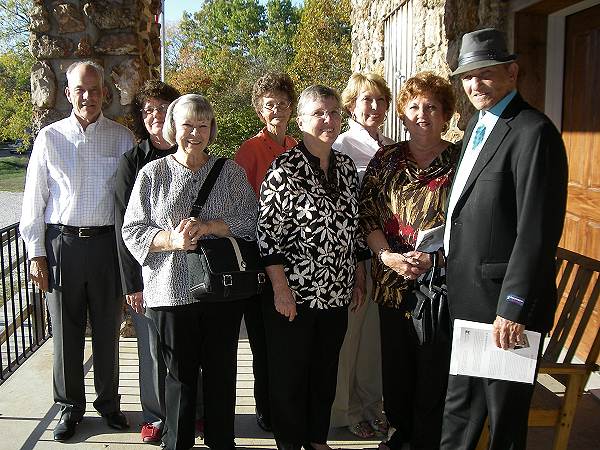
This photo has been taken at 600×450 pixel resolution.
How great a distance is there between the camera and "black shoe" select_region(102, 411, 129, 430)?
3.31m

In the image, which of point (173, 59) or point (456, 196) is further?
point (173, 59)

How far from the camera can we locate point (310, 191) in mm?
2670

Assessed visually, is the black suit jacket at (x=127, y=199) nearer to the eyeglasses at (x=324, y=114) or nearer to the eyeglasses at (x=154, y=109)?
the eyeglasses at (x=154, y=109)

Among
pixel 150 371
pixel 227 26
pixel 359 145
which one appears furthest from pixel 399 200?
pixel 227 26

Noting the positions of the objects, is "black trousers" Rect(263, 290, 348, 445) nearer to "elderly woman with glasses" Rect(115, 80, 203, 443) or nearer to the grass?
"elderly woman with glasses" Rect(115, 80, 203, 443)

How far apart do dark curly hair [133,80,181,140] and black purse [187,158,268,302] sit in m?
0.68

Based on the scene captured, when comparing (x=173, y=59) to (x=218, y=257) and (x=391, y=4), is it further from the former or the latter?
(x=218, y=257)

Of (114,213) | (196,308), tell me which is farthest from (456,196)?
(114,213)

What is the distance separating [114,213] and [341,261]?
1173 mm

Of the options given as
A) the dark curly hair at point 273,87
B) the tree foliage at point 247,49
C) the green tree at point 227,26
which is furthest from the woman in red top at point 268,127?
the green tree at point 227,26

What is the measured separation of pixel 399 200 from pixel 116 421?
1915mm

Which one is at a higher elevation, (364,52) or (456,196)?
(364,52)

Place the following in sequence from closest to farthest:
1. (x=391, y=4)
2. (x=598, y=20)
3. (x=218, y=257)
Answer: (x=218, y=257)
(x=598, y=20)
(x=391, y=4)

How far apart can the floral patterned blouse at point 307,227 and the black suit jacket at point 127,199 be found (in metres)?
0.66
